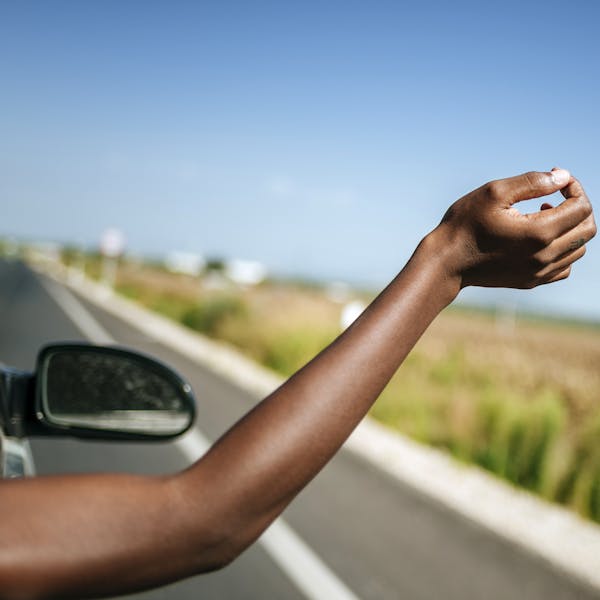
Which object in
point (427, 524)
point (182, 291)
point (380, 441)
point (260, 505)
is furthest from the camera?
point (182, 291)

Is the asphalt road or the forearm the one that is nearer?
the forearm

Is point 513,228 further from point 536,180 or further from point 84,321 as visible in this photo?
point 84,321

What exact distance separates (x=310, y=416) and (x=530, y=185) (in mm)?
432

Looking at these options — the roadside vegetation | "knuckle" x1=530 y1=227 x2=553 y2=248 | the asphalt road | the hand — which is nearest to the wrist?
the hand

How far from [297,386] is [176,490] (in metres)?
0.20

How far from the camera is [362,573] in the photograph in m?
4.34

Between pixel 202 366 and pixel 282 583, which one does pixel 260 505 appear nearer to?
pixel 282 583

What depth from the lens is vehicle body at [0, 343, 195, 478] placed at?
1.61 meters

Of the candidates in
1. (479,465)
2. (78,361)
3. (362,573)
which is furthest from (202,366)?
(78,361)

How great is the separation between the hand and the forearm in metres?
0.04

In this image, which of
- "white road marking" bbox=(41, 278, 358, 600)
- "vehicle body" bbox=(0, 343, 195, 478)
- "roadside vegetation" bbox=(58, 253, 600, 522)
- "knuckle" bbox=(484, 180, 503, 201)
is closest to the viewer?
"knuckle" bbox=(484, 180, 503, 201)

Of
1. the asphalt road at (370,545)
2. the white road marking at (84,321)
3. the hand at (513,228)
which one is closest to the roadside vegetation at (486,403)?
the asphalt road at (370,545)

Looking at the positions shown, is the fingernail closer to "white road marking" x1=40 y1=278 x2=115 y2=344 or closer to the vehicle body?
the vehicle body

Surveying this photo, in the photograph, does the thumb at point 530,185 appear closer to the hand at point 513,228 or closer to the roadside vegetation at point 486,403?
the hand at point 513,228
